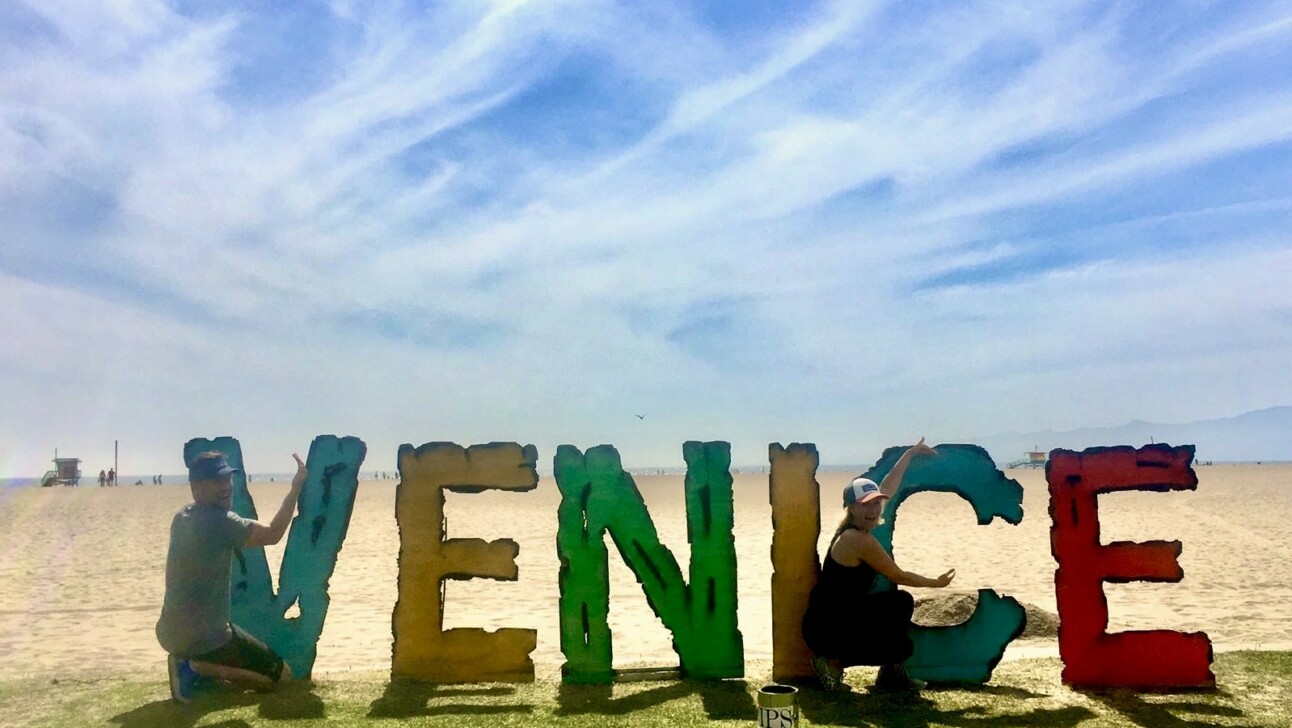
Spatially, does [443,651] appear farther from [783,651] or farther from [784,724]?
[784,724]

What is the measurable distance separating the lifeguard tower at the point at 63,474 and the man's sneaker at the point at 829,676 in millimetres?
92181

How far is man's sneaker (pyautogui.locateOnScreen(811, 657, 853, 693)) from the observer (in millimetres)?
8352

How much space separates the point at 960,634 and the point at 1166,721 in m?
1.80

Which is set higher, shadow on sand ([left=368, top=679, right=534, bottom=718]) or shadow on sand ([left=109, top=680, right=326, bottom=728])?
shadow on sand ([left=109, top=680, right=326, bottom=728])

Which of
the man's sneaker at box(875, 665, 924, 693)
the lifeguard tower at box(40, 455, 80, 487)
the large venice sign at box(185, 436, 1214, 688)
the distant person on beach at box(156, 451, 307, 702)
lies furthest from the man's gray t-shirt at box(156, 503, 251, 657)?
the lifeguard tower at box(40, 455, 80, 487)

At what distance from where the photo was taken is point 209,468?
8.16 metres

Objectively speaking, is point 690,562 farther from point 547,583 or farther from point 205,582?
point 547,583

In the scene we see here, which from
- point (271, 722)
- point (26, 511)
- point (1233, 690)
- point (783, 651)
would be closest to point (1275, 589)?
point (1233, 690)

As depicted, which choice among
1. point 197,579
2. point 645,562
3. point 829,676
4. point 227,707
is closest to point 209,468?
point 197,579

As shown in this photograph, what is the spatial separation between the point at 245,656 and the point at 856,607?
5.53 m

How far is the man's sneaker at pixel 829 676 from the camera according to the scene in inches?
329

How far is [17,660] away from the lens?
1102 cm

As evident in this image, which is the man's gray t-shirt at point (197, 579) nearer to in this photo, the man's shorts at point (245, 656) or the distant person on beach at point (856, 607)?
the man's shorts at point (245, 656)

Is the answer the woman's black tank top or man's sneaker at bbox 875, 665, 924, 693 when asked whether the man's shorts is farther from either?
man's sneaker at bbox 875, 665, 924, 693
